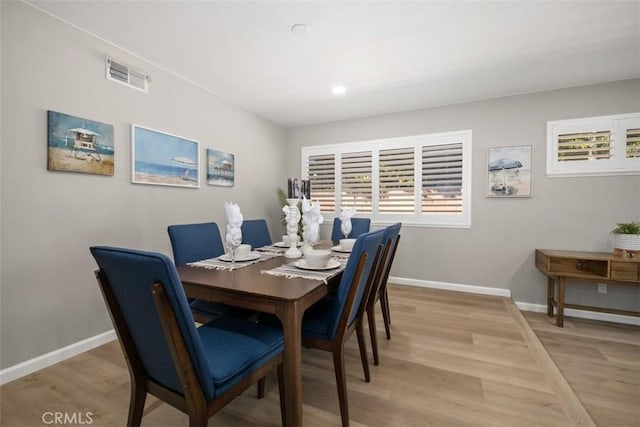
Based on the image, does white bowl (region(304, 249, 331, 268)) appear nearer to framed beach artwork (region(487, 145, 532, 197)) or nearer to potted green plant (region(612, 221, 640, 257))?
framed beach artwork (region(487, 145, 532, 197))

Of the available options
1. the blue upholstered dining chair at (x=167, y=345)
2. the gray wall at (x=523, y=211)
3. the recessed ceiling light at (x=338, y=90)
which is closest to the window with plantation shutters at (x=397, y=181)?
the gray wall at (x=523, y=211)

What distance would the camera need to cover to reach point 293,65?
271cm

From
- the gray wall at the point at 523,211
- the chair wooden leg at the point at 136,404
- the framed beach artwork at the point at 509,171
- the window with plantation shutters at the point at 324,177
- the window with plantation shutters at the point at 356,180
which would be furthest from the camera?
the window with plantation shutters at the point at 324,177

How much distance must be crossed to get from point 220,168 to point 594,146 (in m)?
4.25

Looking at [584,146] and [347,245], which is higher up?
[584,146]

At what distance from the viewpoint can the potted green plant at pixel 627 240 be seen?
8.63ft

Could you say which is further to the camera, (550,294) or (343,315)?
(550,294)

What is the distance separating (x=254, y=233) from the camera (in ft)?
9.32

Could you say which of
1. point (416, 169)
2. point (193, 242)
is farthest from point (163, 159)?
point (416, 169)

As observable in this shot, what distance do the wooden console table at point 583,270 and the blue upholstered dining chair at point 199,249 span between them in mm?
3008

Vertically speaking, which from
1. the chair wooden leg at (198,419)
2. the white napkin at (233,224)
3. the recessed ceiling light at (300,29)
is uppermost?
the recessed ceiling light at (300,29)

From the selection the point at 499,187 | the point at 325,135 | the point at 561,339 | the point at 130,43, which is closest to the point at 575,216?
the point at 499,187

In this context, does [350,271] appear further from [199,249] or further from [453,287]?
[453,287]

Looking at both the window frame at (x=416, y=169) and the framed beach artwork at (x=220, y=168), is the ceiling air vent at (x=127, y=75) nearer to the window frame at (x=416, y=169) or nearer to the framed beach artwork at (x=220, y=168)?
the framed beach artwork at (x=220, y=168)
